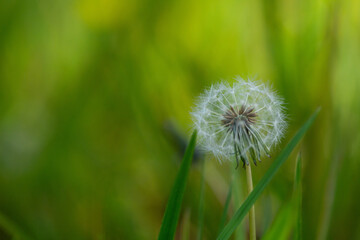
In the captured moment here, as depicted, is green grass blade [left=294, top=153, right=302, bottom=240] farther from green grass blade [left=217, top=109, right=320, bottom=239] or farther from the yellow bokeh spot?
the yellow bokeh spot

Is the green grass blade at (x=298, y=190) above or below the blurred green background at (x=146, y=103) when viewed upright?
below

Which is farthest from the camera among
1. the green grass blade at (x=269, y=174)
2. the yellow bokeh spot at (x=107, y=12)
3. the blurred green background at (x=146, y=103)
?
the yellow bokeh spot at (x=107, y=12)

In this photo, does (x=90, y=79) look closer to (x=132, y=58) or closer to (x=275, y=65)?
(x=132, y=58)

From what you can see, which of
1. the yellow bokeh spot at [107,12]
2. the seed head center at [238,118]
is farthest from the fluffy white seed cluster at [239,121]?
the yellow bokeh spot at [107,12]

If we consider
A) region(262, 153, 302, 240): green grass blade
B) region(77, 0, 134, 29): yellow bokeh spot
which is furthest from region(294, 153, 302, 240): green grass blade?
region(77, 0, 134, 29): yellow bokeh spot

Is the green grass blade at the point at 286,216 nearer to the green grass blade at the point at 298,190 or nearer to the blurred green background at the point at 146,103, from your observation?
the green grass blade at the point at 298,190

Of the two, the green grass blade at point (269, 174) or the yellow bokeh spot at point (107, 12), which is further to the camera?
Answer: the yellow bokeh spot at point (107, 12)

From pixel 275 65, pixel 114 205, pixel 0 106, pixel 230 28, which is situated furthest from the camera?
pixel 230 28

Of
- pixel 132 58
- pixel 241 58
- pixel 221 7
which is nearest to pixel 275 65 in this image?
pixel 241 58
